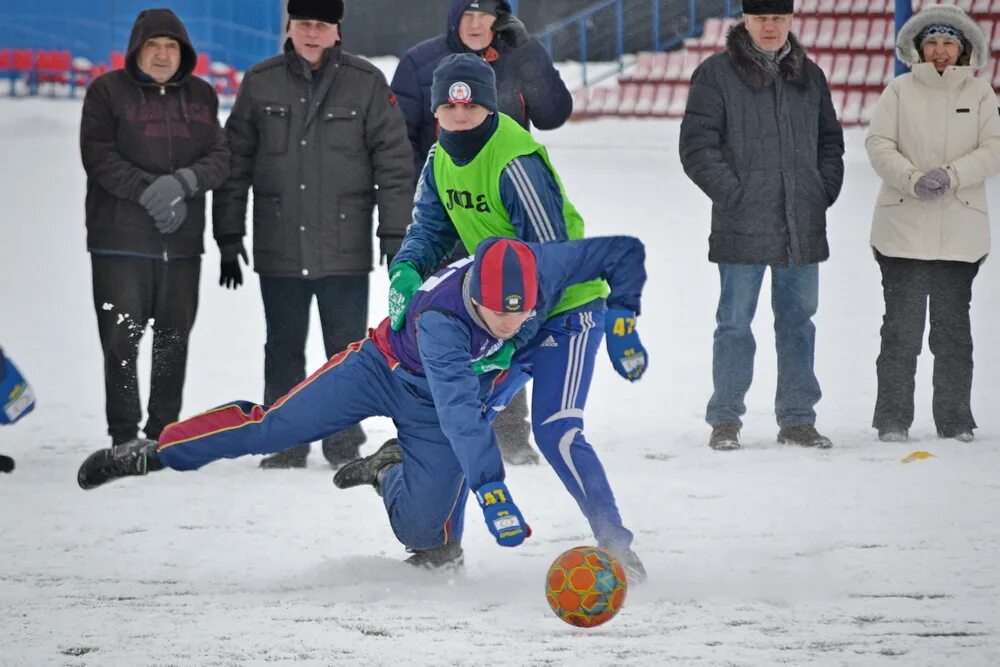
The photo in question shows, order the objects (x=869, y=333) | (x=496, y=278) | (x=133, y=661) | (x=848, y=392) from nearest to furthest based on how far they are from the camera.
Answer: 1. (x=133, y=661)
2. (x=496, y=278)
3. (x=848, y=392)
4. (x=869, y=333)

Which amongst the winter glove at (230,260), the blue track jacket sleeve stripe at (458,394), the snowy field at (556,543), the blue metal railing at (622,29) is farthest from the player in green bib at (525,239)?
the blue metal railing at (622,29)

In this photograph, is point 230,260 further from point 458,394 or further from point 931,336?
point 931,336

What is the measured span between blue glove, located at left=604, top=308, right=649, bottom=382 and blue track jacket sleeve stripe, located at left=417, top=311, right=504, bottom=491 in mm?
431

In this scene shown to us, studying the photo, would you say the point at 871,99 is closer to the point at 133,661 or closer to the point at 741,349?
the point at 741,349

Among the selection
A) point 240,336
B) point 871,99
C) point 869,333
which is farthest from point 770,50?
point 871,99

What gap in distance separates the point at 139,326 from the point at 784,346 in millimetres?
2773

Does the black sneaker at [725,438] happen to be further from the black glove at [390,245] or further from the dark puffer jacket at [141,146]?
the dark puffer jacket at [141,146]

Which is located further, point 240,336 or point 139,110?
point 240,336

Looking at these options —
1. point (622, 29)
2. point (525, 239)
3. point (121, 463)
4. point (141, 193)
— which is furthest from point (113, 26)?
point (525, 239)

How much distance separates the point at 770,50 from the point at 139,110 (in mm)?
2718

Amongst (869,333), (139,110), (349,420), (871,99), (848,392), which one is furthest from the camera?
(871,99)

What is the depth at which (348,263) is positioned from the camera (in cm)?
642

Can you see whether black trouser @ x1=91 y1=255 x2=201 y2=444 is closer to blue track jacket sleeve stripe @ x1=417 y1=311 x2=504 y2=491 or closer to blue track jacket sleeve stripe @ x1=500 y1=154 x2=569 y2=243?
blue track jacket sleeve stripe @ x1=500 y1=154 x2=569 y2=243

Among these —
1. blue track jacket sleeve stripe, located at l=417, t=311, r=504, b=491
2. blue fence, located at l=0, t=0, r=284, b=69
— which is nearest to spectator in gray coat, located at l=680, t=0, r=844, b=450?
blue track jacket sleeve stripe, located at l=417, t=311, r=504, b=491
